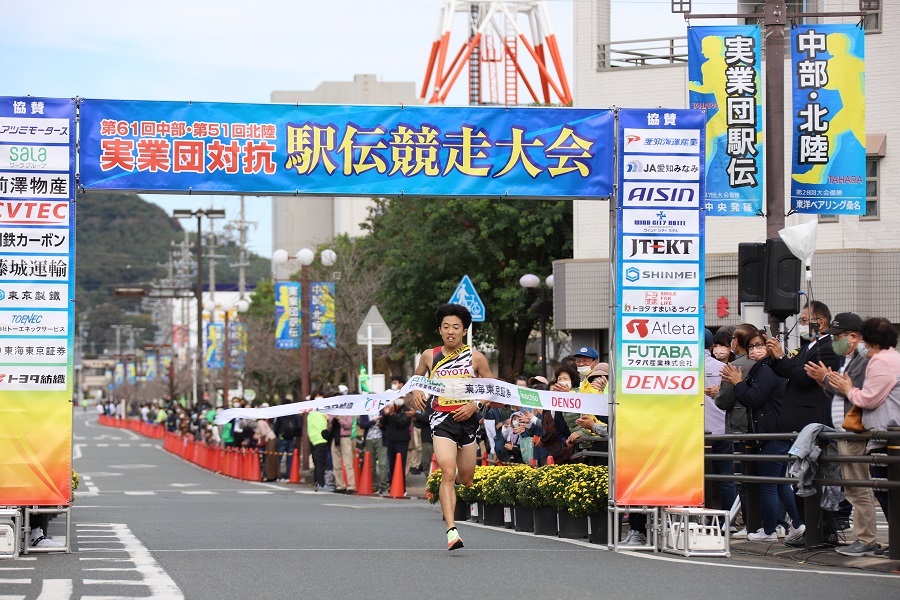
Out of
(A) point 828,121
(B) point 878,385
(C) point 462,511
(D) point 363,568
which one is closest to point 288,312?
(C) point 462,511

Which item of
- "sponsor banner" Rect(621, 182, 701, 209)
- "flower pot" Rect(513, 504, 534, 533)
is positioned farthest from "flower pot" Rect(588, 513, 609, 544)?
"sponsor banner" Rect(621, 182, 701, 209)

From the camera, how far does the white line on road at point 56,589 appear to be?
9125mm

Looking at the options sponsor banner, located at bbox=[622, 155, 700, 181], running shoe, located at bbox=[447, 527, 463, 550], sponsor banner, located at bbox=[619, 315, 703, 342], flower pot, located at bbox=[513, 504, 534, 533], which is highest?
sponsor banner, located at bbox=[622, 155, 700, 181]

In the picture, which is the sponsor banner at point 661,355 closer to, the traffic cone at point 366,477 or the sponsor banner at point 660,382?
the sponsor banner at point 660,382

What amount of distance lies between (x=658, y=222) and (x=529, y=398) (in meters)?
1.93

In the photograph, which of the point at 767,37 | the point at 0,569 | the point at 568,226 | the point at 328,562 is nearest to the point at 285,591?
the point at 328,562

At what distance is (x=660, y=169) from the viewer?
1260 centimetres

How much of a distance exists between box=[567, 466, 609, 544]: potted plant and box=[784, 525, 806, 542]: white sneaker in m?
1.64

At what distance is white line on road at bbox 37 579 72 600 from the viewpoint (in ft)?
29.9

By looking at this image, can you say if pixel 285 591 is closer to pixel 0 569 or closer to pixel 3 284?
pixel 0 569

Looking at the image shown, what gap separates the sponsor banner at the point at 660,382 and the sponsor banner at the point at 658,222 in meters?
1.22

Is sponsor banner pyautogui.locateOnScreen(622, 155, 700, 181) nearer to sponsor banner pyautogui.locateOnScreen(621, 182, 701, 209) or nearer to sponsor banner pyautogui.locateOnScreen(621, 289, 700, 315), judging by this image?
sponsor banner pyautogui.locateOnScreen(621, 182, 701, 209)

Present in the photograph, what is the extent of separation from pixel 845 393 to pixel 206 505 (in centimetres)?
1329

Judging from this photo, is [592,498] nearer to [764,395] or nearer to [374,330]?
[764,395]
